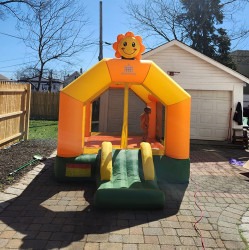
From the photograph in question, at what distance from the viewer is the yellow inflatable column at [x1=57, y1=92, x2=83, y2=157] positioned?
613cm

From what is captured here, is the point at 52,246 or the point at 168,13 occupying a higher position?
the point at 168,13

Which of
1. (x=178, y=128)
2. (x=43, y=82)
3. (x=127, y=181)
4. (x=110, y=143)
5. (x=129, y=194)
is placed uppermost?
(x=43, y=82)

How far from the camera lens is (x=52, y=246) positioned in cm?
364

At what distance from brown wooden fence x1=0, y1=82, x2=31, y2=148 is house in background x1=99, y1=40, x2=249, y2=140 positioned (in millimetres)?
3241

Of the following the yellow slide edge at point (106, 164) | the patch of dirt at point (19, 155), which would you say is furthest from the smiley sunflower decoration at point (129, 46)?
the patch of dirt at point (19, 155)

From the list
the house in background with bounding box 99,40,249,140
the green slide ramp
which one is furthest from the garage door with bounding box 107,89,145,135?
Result: the green slide ramp

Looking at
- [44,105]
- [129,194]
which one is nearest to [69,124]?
[129,194]

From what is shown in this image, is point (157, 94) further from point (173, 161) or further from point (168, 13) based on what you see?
point (168, 13)

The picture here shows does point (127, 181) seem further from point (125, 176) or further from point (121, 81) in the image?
point (121, 81)

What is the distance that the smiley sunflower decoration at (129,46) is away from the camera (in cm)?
649

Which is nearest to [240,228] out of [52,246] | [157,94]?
[52,246]

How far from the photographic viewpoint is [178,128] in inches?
247

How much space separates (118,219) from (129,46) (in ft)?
12.4

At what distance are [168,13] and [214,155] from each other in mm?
22492
